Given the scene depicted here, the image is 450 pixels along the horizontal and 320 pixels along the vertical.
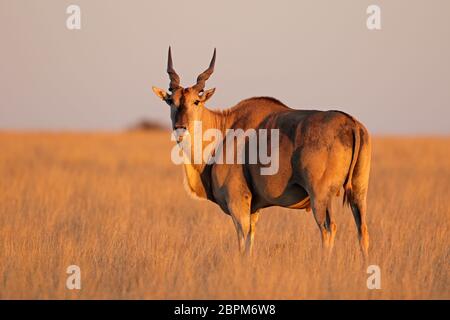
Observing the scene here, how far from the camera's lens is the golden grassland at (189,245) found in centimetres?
880

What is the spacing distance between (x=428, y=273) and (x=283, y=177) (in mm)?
2541

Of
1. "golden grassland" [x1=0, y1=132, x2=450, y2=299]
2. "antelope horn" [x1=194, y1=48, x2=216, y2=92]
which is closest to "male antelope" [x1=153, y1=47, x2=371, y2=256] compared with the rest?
"antelope horn" [x1=194, y1=48, x2=216, y2=92]

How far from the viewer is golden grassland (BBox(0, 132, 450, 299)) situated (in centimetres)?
880

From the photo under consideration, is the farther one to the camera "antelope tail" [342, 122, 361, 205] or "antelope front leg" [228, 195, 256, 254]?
"antelope front leg" [228, 195, 256, 254]

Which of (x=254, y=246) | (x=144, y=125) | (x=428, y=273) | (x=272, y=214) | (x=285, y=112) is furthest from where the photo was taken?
(x=144, y=125)

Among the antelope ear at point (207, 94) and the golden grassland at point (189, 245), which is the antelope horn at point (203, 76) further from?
the golden grassland at point (189, 245)

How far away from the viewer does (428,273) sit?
9.77m

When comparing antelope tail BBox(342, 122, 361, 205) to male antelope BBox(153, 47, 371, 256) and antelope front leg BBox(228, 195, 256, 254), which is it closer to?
male antelope BBox(153, 47, 371, 256)

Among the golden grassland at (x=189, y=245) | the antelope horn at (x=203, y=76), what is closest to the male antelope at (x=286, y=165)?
the antelope horn at (x=203, y=76)

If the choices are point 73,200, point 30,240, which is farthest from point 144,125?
point 30,240

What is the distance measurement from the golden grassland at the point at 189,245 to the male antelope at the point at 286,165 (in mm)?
753
